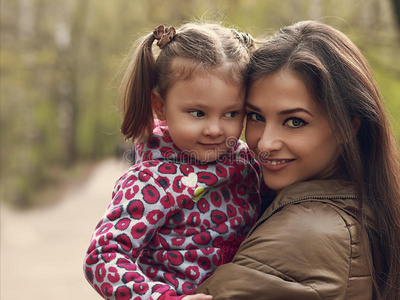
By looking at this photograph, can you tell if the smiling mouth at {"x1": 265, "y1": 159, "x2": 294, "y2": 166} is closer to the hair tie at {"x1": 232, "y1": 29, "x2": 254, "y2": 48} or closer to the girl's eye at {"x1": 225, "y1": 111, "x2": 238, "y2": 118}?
the girl's eye at {"x1": 225, "y1": 111, "x2": 238, "y2": 118}

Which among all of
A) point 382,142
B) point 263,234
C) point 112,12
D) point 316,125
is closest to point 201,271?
point 263,234

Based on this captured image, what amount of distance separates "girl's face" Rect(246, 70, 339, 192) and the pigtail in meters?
0.43

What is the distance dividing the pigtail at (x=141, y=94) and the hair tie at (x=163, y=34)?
48mm

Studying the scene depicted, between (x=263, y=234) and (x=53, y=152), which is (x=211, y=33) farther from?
(x=53, y=152)

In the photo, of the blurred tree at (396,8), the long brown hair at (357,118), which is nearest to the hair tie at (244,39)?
the long brown hair at (357,118)

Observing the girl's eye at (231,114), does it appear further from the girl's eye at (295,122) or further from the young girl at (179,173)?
the girl's eye at (295,122)

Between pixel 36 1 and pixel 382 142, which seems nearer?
pixel 382 142

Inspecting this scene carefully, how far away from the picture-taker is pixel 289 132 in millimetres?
2045

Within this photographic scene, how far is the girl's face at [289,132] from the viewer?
2006mm

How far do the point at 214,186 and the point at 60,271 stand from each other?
7.10 m

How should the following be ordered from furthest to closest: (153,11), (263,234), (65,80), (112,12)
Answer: (112,12) < (65,80) < (153,11) < (263,234)

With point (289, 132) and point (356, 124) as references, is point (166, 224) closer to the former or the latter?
point (289, 132)

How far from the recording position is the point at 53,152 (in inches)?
706

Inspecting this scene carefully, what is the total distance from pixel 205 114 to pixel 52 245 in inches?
344
